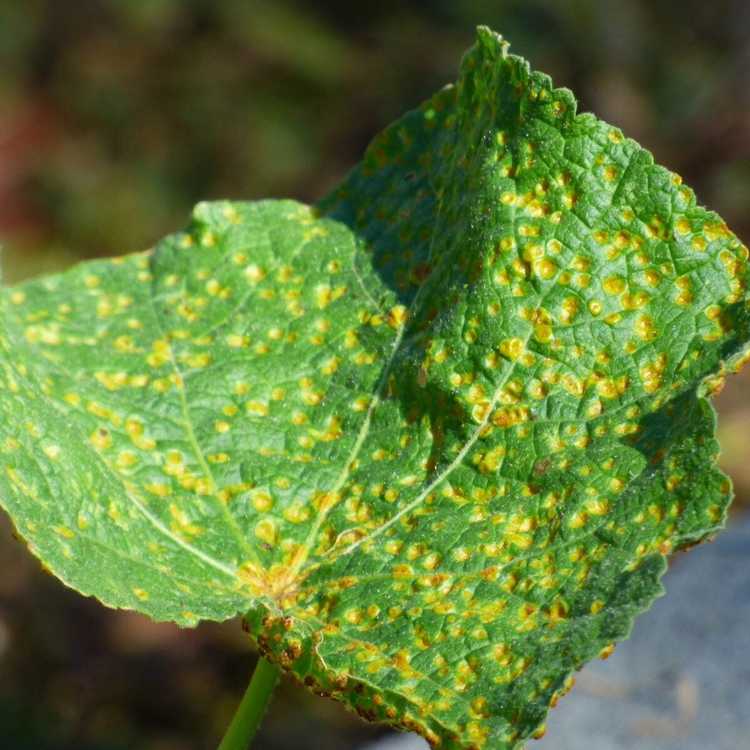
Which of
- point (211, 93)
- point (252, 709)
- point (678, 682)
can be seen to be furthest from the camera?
point (211, 93)

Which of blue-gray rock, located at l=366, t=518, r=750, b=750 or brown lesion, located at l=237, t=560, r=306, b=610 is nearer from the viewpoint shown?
brown lesion, located at l=237, t=560, r=306, b=610

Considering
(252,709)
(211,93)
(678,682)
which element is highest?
(211,93)

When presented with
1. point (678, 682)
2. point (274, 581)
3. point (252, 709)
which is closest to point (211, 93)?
point (678, 682)

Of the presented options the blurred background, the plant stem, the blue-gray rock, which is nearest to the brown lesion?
the plant stem

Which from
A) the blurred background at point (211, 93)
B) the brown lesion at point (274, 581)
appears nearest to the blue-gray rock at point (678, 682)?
the brown lesion at point (274, 581)

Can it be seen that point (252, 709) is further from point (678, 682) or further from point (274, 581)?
point (678, 682)

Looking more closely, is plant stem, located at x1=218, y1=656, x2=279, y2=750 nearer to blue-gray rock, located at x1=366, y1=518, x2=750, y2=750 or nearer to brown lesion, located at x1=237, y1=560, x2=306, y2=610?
brown lesion, located at x1=237, y1=560, x2=306, y2=610

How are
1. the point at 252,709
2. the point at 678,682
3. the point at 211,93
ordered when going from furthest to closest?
the point at 211,93
the point at 678,682
the point at 252,709

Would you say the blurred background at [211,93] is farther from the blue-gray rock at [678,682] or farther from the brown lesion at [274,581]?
the brown lesion at [274,581]
